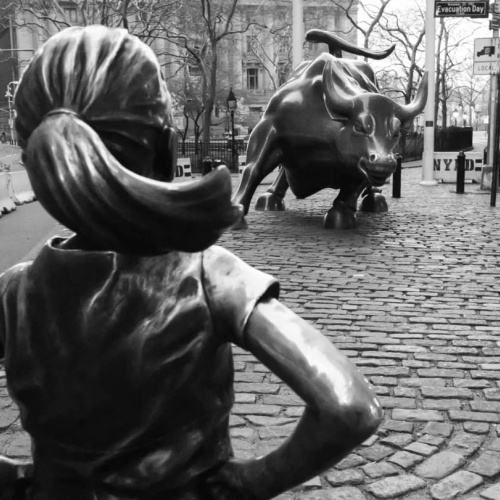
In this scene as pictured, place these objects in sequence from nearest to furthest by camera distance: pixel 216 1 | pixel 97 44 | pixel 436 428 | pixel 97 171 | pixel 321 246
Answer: pixel 97 171
pixel 97 44
pixel 436 428
pixel 321 246
pixel 216 1

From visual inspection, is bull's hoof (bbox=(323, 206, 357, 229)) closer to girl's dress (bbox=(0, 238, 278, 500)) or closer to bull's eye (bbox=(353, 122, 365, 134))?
bull's eye (bbox=(353, 122, 365, 134))

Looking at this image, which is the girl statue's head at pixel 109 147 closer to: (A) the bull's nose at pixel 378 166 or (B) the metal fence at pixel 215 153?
(A) the bull's nose at pixel 378 166

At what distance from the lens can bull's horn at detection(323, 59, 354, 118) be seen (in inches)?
342

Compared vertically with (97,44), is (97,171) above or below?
below

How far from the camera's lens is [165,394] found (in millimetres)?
1546

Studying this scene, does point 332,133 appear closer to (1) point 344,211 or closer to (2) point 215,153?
(1) point 344,211

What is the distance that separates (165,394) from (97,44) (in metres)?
0.71

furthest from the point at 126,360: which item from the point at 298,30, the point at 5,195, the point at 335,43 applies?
the point at 298,30

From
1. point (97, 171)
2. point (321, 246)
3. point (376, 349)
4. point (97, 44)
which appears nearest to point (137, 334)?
point (97, 171)

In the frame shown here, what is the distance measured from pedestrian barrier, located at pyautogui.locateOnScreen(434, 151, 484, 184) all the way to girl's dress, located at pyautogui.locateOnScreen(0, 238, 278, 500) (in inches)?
726

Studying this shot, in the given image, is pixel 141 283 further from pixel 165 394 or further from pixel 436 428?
pixel 436 428

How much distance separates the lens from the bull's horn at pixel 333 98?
8.68 m

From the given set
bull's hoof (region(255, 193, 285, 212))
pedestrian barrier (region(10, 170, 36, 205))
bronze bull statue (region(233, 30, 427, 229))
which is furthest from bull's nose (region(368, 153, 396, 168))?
pedestrian barrier (region(10, 170, 36, 205))

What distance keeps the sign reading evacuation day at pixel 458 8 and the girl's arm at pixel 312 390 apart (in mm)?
16963
